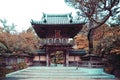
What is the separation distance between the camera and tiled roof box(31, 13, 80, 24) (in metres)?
35.9

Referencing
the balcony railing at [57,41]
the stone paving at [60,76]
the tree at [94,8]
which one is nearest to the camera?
the stone paving at [60,76]

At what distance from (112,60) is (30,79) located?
7.48m

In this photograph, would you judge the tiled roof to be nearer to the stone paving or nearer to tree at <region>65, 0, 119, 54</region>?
tree at <region>65, 0, 119, 54</region>

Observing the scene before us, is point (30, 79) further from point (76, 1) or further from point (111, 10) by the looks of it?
point (76, 1)

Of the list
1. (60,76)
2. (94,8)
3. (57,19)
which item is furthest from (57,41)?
(60,76)

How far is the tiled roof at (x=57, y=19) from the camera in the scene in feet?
118

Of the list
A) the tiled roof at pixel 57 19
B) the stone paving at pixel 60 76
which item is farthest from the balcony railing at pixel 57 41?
the stone paving at pixel 60 76

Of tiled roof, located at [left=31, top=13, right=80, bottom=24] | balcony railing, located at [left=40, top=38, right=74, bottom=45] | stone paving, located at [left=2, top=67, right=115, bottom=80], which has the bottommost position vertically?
stone paving, located at [left=2, top=67, right=115, bottom=80]

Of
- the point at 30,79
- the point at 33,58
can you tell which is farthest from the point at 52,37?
the point at 30,79

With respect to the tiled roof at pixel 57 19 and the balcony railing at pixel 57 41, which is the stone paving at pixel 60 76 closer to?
the balcony railing at pixel 57 41

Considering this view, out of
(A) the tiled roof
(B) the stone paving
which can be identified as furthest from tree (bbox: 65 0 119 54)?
(B) the stone paving

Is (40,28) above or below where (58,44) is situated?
above

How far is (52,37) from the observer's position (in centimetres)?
3653

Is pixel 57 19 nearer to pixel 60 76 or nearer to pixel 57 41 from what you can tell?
pixel 57 41
